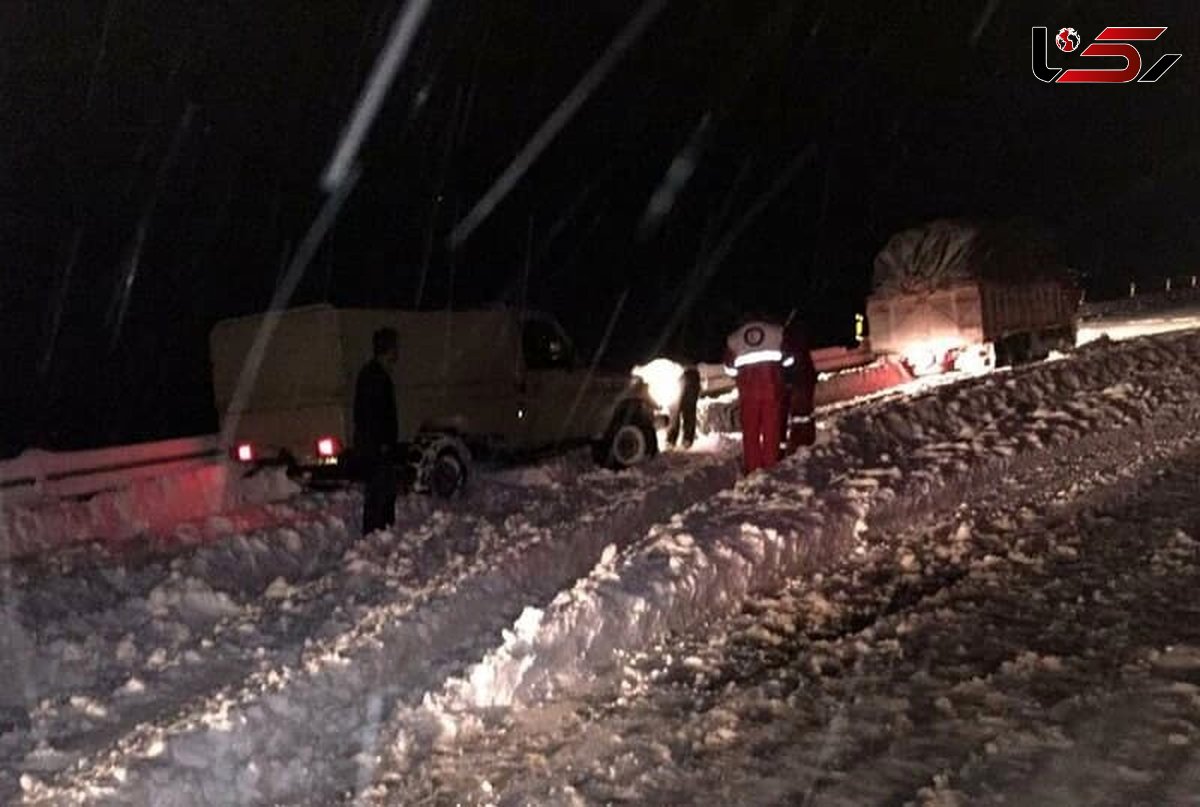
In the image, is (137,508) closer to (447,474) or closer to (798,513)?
(447,474)

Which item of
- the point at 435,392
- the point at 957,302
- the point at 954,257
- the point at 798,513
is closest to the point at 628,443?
the point at 435,392

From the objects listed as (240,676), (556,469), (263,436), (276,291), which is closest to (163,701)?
(240,676)

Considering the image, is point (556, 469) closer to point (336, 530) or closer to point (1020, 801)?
point (336, 530)

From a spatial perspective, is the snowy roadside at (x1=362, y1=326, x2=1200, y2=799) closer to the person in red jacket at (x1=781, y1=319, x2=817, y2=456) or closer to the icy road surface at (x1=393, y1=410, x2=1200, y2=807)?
the icy road surface at (x1=393, y1=410, x2=1200, y2=807)

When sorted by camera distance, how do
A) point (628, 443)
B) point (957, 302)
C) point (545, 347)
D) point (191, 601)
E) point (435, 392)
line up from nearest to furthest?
point (191, 601) → point (435, 392) → point (545, 347) → point (628, 443) → point (957, 302)

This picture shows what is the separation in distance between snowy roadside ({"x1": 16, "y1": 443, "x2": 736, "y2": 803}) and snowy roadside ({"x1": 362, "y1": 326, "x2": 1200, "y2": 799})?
0.49 m

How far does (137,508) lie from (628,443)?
19.4 ft

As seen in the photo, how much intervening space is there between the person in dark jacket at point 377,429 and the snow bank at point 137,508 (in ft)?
9.33

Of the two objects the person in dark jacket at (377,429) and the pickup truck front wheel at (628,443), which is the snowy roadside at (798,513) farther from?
the pickup truck front wheel at (628,443)

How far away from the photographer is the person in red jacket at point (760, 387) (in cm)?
1338

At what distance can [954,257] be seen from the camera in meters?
25.7

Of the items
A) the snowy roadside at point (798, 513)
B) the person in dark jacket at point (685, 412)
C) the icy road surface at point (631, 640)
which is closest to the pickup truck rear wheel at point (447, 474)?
the icy road surface at point (631, 640)

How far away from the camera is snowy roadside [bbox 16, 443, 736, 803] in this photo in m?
6.21

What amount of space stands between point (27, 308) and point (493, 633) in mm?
80883
